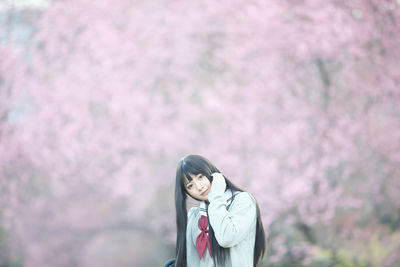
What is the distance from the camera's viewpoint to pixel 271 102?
4578 mm

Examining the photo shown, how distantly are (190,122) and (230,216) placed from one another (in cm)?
364

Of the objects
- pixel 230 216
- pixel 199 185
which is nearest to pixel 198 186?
pixel 199 185

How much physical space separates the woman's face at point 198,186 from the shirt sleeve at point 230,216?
0.20ft

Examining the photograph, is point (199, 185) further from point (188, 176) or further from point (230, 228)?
point (230, 228)

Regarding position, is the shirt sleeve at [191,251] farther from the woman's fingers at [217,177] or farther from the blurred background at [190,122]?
the blurred background at [190,122]

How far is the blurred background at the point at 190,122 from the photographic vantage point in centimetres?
436

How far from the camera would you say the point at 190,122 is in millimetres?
4844

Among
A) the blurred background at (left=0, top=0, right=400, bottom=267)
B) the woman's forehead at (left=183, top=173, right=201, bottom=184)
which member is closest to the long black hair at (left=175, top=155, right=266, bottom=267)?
the woman's forehead at (left=183, top=173, right=201, bottom=184)

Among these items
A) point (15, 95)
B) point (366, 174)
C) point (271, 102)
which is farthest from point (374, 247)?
point (15, 95)

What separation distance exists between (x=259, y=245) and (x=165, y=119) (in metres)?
3.59

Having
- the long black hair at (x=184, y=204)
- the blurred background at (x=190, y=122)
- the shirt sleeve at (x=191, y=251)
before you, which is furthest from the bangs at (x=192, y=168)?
the blurred background at (x=190, y=122)

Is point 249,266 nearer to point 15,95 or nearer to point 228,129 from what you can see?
point 228,129

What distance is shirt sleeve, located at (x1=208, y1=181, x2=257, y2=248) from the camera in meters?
1.20

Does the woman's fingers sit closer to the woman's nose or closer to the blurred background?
the woman's nose
